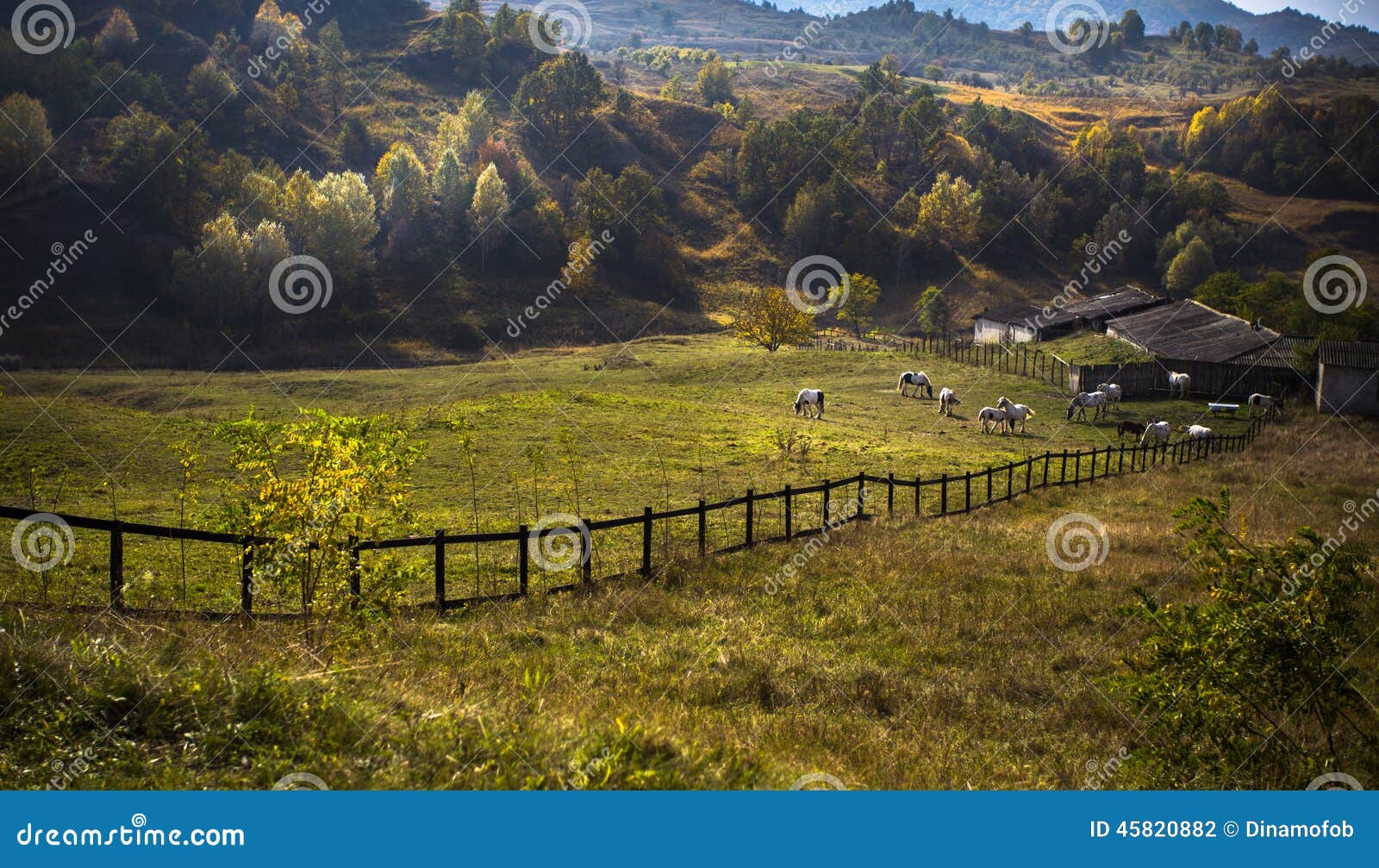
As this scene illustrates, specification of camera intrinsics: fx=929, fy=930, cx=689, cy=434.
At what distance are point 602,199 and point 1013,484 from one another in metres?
88.7

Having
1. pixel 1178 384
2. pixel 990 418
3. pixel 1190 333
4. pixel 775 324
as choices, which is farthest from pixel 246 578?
pixel 1190 333

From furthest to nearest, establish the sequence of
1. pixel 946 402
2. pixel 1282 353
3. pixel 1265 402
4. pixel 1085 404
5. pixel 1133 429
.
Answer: pixel 1282 353, pixel 1265 402, pixel 1085 404, pixel 946 402, pixel 1133 429

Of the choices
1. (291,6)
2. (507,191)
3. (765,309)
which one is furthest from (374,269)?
(291,6)

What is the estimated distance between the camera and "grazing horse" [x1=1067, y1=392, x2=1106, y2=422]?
47.9 meters

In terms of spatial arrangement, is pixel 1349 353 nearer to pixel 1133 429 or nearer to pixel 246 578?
pixel 1133 429

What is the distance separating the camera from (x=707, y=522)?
20.8 meters

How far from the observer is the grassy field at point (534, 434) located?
19.6 meters

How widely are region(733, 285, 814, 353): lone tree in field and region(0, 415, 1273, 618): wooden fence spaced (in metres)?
36.3

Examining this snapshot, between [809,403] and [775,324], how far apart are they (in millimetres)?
30007

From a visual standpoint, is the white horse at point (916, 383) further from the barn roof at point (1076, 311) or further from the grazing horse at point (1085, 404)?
the barn roof at point (1076, 311)

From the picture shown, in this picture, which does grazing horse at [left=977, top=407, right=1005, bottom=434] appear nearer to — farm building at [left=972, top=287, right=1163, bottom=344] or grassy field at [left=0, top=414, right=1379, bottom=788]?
grassy field at [left=0, top=414, right=1379, bottom=788]

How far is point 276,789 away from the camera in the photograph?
6.00m

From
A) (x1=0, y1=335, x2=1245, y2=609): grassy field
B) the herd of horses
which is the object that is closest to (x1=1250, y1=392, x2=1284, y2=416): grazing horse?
the herd of horses

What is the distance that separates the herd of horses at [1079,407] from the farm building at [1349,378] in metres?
2.24
